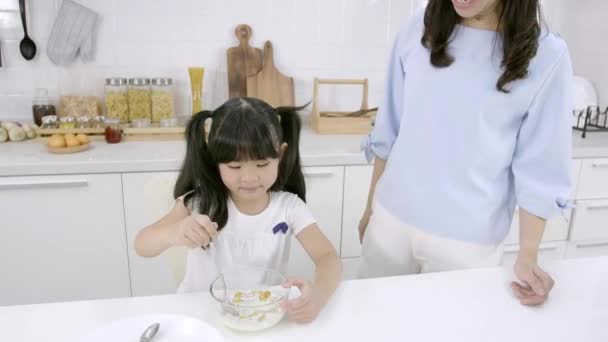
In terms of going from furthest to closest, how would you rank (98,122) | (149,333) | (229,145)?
(98,122), (229,145), (149,333)

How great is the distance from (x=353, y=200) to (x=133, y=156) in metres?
0.83

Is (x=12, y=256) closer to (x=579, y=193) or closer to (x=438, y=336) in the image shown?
(x=438, y=336)

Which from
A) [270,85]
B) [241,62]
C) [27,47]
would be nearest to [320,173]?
[270,85]

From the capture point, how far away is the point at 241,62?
2.11 m

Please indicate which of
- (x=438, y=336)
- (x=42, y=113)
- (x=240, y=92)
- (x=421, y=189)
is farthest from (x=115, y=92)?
(x=438, y=336)

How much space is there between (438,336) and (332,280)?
211 millimetres

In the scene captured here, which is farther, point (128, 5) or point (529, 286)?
point (128, 5)

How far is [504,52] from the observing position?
0.92m

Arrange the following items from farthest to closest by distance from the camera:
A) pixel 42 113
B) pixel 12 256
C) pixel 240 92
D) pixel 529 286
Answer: pixel 240 92 → pixel 42 113 → pixel 12 256 → pixel 529 286

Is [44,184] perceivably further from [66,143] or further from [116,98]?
[116,98]

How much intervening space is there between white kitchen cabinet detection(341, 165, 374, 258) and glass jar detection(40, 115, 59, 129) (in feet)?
3.86

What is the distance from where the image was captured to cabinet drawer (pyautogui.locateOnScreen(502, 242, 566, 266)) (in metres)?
2.08

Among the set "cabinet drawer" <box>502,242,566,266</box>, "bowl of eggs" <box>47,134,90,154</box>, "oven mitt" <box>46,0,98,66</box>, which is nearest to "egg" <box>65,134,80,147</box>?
"bowl of eggs" <box>47,134,90,154</box>

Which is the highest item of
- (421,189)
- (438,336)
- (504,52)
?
(504,52)
